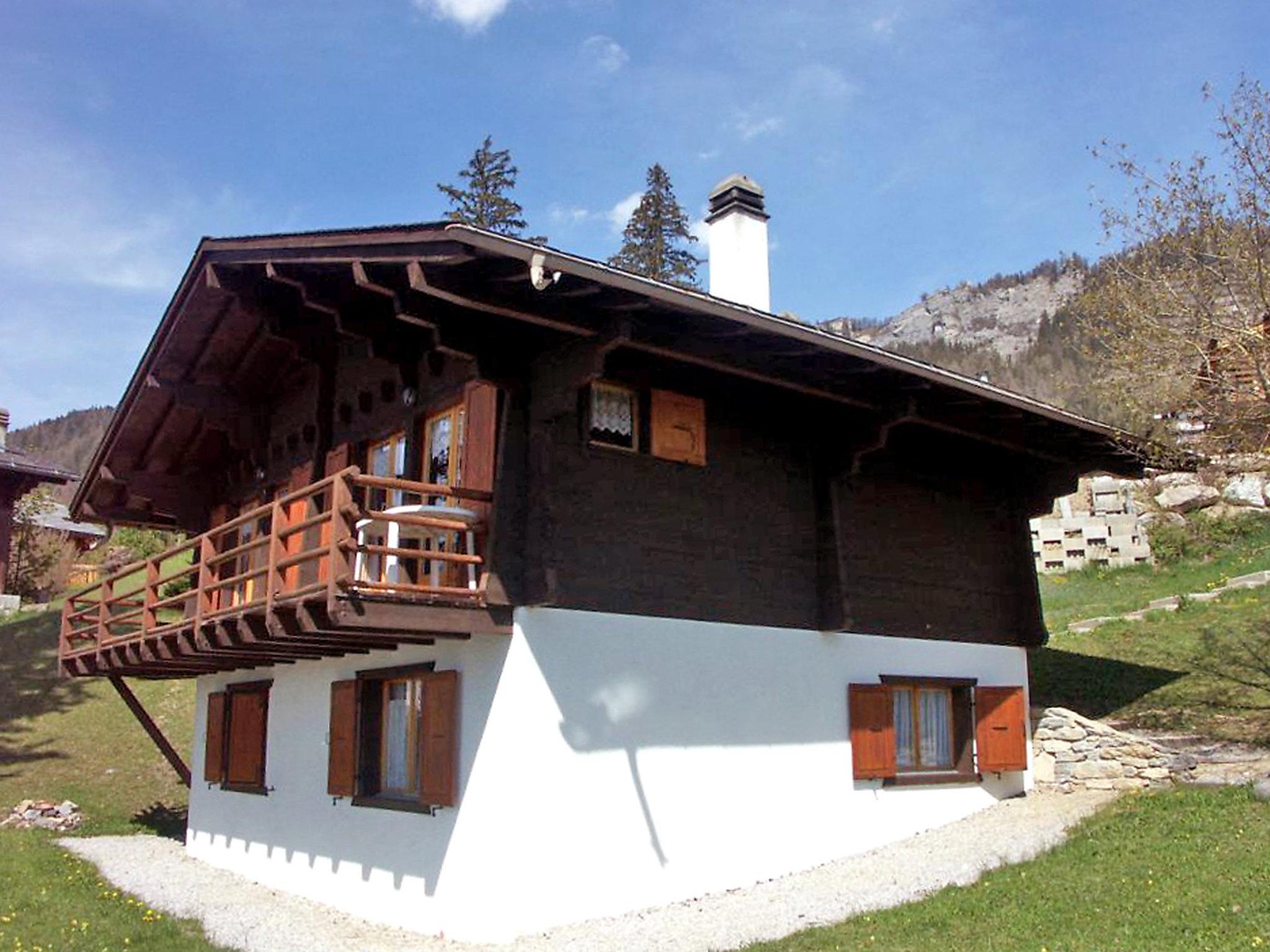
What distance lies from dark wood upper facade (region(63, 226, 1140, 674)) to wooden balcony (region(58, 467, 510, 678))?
0.04 metres

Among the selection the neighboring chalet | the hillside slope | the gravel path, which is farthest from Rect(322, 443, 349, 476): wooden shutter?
the hillside slope

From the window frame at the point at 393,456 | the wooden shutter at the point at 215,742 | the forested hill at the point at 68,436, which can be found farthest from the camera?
the forested hill at the point at 68,436

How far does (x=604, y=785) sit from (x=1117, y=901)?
Answer: 4.20 m

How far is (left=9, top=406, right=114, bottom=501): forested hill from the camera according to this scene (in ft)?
329

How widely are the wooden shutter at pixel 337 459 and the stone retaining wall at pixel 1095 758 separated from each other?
29.3 ft

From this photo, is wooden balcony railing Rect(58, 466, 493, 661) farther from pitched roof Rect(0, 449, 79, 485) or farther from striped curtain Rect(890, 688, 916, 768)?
pitched roof Rect(0, 449, 79, 485)

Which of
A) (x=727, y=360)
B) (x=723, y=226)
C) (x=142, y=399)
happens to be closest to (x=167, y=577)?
(x=142, y=399)

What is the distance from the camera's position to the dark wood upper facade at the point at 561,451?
975 centimetres

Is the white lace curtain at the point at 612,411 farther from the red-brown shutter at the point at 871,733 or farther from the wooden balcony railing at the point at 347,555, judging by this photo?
the red-brown shutter at the point at 871,733

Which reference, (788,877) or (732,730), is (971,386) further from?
(788,877)

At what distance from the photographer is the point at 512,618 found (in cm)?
1005

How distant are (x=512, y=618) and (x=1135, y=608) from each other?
15392 mm

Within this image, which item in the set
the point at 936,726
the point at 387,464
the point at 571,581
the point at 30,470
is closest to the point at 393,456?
the point at 387,464

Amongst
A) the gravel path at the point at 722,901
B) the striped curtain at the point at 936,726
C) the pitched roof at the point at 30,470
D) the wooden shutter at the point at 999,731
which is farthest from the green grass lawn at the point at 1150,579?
the pitched roof at the point at 30,470
